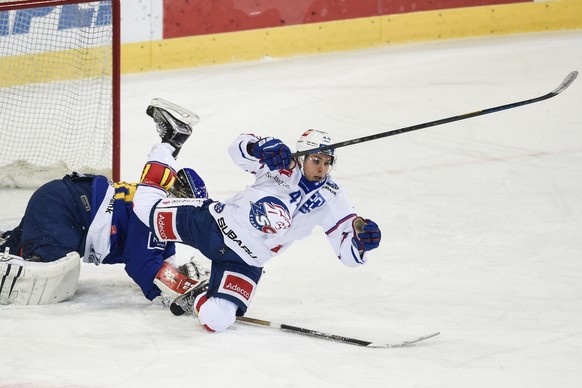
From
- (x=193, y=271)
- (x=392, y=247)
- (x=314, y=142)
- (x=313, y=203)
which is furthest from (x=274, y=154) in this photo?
(x=392, y=247)

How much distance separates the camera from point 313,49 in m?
8.96

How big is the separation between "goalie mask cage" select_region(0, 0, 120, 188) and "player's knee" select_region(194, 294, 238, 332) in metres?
1.65

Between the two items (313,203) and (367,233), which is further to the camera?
(313,203)

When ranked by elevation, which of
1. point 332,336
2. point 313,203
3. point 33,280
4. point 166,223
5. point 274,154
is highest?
point 274,154

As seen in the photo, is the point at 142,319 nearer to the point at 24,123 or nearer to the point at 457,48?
the point at 24,123

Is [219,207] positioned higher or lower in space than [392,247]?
higher

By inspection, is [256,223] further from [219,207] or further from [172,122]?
[172,122]

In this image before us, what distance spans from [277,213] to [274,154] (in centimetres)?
24

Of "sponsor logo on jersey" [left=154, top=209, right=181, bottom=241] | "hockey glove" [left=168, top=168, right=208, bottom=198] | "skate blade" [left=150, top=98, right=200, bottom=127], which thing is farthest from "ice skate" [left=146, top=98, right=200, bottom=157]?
"sponsor logo on jersey" [left=154, top=209, right=181, bottom=241]

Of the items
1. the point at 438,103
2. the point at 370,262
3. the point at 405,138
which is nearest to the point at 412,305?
the point at 370,262

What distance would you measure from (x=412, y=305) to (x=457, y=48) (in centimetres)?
504

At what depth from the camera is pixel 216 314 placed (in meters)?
3.81

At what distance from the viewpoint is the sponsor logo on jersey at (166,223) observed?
4.09 meters

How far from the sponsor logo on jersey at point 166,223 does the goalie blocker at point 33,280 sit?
0.37 m
